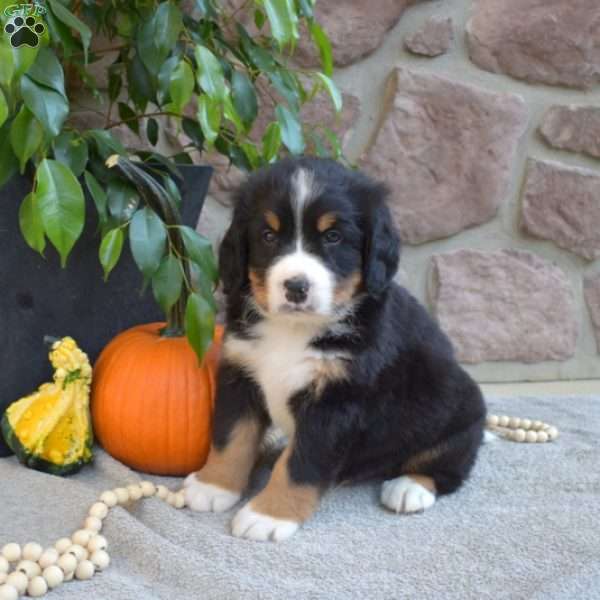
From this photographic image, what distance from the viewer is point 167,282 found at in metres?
1.68

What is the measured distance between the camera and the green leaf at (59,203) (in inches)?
55.9

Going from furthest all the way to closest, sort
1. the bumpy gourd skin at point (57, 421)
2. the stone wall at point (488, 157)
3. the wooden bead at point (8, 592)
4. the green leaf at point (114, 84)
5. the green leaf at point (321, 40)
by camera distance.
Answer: the stone wall at point (488, 157) < the green leaf at point (114, 84) < the green leaf at point (321, 40) < the bumpy gourd skin at point (57, 421) < the wooden bead at point (8, 592)

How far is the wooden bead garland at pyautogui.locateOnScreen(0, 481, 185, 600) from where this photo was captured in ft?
4.37

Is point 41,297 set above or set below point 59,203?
below

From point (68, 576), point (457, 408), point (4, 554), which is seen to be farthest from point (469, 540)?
point (4, 554)

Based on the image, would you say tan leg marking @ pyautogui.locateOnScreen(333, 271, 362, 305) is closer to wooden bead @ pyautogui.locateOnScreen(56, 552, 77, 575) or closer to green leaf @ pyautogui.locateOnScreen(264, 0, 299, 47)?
green leaf @ pyautogui.locateOnScreen(264, 0, 299, 47)

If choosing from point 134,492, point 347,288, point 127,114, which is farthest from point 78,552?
point 127,114

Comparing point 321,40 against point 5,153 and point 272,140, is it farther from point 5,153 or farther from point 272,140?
point 5,153

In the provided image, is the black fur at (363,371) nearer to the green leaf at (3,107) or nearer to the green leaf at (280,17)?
the green leaf at (280,17)

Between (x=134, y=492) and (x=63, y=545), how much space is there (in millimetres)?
258

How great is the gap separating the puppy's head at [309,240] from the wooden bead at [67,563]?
61 centimetres

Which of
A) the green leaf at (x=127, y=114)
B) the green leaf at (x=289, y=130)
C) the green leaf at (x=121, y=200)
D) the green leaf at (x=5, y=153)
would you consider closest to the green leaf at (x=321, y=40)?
the green leaf at (x=289, y=130)

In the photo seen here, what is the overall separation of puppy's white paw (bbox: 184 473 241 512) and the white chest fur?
0.64 feet

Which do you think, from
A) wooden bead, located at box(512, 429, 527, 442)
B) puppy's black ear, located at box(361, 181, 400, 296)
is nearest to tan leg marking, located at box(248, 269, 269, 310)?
puppy's black ear, located at box(361, 181, 400, 296)
